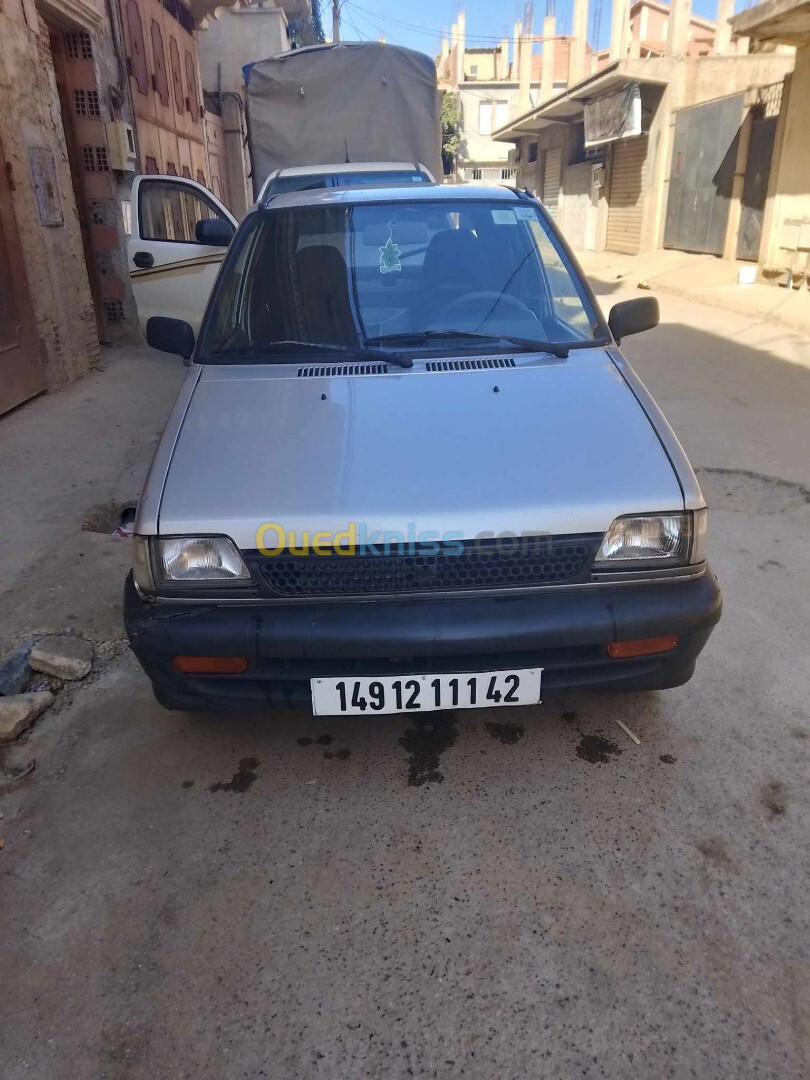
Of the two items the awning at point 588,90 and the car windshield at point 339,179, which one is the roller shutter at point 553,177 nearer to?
the awning at point 588,90

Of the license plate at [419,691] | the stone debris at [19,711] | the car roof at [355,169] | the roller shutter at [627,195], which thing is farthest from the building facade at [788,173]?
the stone debris at [19,711]

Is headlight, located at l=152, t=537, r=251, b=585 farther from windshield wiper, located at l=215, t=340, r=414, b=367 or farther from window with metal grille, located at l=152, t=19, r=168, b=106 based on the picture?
window with metal grille, located at l=152, t=19, r=168, b=106

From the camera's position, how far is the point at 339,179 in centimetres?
691

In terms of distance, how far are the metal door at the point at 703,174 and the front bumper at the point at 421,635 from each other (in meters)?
15.0

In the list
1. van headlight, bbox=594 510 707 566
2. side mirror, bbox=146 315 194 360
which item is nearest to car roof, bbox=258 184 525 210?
side mirror, bbox=146 315 194 360

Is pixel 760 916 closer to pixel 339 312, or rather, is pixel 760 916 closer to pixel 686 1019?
pixel 686 1019

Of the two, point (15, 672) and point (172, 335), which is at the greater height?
point (172, 335)

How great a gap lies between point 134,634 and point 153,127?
10.8 meters

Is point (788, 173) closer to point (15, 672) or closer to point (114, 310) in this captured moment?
point (114, 310)

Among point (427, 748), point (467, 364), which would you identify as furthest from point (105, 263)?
point (427, 748)

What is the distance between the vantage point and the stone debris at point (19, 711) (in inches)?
106

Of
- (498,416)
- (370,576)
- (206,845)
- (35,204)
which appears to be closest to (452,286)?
(498,416)

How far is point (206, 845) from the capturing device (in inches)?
86.8

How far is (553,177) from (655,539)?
28.2m
